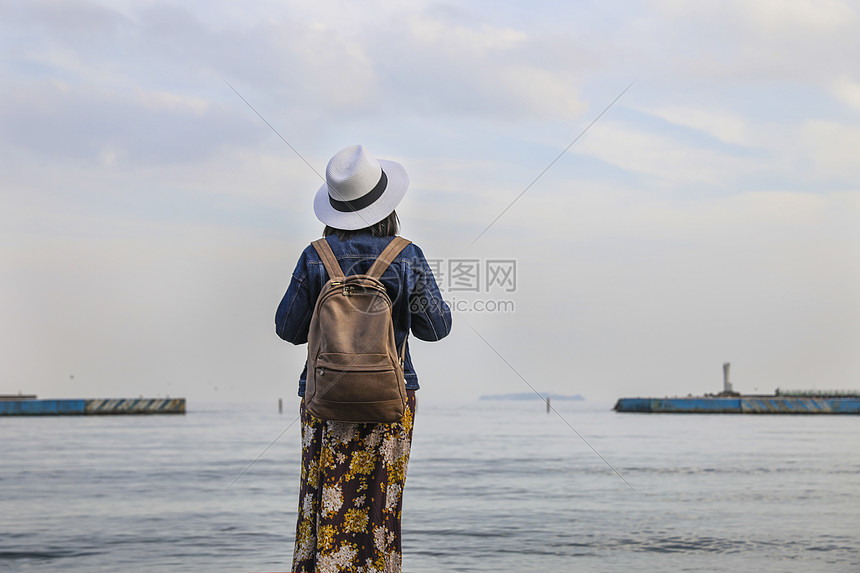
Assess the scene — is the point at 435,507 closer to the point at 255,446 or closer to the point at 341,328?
the point at 341,328

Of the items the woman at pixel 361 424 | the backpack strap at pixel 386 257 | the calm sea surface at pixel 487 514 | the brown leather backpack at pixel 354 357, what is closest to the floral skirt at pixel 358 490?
the woman at pixel 361 424

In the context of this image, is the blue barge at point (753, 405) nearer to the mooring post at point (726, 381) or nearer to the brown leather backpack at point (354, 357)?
the mooring post at point (726, 381)

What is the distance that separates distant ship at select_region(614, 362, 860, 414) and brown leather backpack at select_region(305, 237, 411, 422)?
52150mm

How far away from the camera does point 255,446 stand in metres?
21.8

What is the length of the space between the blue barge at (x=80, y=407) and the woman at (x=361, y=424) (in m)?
52.3

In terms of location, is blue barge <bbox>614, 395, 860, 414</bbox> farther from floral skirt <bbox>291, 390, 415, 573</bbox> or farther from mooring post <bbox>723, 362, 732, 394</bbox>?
floral skirt <bbox>291, 390, 415, 573</bbox>

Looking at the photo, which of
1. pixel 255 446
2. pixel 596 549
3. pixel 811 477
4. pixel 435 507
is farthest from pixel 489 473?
pixel 255 446

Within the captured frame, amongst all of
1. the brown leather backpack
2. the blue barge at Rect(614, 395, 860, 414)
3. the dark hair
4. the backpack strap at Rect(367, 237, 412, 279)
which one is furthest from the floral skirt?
the blue barge at Rect(614, 395, 860, 414)

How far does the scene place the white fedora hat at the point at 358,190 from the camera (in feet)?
8.95

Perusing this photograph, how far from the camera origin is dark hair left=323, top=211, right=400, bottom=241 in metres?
2.74

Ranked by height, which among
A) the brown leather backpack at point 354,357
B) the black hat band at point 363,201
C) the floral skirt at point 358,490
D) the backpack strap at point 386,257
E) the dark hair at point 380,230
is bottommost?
the floral skirt at point 358,490

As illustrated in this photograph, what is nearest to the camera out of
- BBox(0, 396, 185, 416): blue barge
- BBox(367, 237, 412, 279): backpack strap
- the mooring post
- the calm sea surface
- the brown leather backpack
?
the brown leather backpack

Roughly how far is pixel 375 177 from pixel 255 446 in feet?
65.8

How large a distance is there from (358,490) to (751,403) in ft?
176
